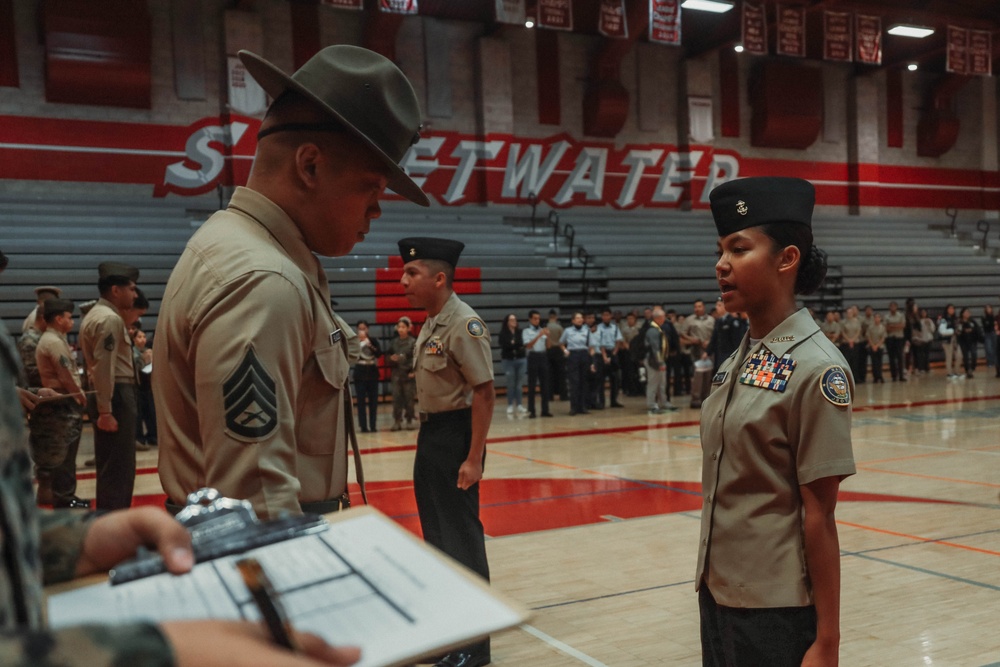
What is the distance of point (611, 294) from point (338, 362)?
52.0 ft

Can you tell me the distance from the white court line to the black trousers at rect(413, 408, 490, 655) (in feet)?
1.08

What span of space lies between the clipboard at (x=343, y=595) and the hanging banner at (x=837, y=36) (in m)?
19.4

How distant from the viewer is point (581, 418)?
12.3 metres

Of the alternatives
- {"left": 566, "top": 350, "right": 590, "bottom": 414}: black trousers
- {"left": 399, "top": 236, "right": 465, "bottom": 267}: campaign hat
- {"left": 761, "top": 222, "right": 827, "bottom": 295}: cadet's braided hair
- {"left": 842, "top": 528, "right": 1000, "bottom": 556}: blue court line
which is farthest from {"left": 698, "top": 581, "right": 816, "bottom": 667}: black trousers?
{"left": 566, "top": 350, "right": 590, "bottom": 414}: black trousers

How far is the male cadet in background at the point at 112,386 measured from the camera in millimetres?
5784

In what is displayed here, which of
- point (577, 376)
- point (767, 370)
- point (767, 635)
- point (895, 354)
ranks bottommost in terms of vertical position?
point (895, 354)

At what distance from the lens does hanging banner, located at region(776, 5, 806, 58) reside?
18.0m

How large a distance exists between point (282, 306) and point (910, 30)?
22215 millimetres

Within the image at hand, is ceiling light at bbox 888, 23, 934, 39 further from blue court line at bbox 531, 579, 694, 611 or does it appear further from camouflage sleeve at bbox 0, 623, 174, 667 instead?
camouflage sleeve at bbox 0, 623, 174, 667

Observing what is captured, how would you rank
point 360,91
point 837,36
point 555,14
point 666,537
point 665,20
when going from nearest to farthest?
point 360,91
point 666,537
point 555,14
point 665,20
point 837,36

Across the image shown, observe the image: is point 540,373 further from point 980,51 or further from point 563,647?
point 980,51

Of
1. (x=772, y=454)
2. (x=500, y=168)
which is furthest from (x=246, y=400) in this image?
(x=500, y=168)

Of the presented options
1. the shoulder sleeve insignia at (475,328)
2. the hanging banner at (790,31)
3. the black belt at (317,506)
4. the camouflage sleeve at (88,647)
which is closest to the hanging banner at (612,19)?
the hanging banner at (790,31)

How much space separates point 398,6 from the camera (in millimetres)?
14766
